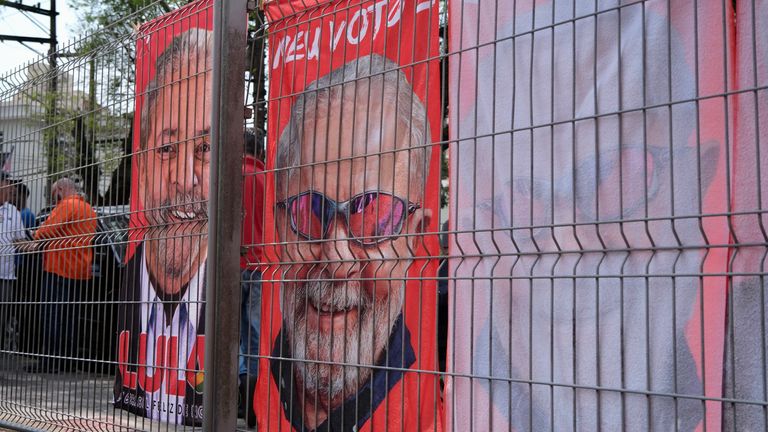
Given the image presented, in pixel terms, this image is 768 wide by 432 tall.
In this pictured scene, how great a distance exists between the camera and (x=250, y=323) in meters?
4.43

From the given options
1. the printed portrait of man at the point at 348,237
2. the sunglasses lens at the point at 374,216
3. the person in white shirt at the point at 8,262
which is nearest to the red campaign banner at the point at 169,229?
the printed portrait of man at the point at 348,237

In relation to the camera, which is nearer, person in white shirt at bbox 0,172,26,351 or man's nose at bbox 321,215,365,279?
man's nose at bbox 321,215,365,279

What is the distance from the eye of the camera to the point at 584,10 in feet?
10.9

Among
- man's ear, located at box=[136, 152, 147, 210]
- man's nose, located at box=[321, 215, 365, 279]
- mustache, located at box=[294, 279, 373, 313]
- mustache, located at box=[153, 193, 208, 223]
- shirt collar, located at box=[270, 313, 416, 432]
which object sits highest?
man's ear, located at box=[136, 152, 147, 210]

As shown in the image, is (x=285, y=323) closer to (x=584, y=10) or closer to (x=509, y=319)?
(x=509, y=319)

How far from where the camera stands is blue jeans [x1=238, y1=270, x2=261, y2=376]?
4.42 m

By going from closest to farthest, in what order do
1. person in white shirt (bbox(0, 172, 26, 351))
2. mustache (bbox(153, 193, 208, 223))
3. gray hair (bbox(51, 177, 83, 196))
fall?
mustache (bbox(153, 193, 208, 223))
gray hair (bbox(51, 177, 83, 196))
person in white shirt (bbox(0, 172, 26, 351))

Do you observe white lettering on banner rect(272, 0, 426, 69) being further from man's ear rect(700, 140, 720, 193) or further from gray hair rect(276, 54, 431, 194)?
man's ear rect(700, 140, 720, 193)

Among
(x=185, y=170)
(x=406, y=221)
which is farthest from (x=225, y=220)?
(x=406, y=221)

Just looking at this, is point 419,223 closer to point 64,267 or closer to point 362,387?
point 362,387

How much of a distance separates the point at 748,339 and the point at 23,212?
4638 millimetres

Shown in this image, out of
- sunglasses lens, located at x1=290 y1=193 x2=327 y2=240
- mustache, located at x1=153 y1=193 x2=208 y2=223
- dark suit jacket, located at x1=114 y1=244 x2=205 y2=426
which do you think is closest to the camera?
sunglasses lens, located at x1=290 y1=193 x2=327 y2=240

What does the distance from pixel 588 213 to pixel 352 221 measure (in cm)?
110

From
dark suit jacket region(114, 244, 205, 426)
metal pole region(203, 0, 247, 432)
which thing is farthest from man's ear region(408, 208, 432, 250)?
dark suit jacket region(114, 244, 205, 426)
